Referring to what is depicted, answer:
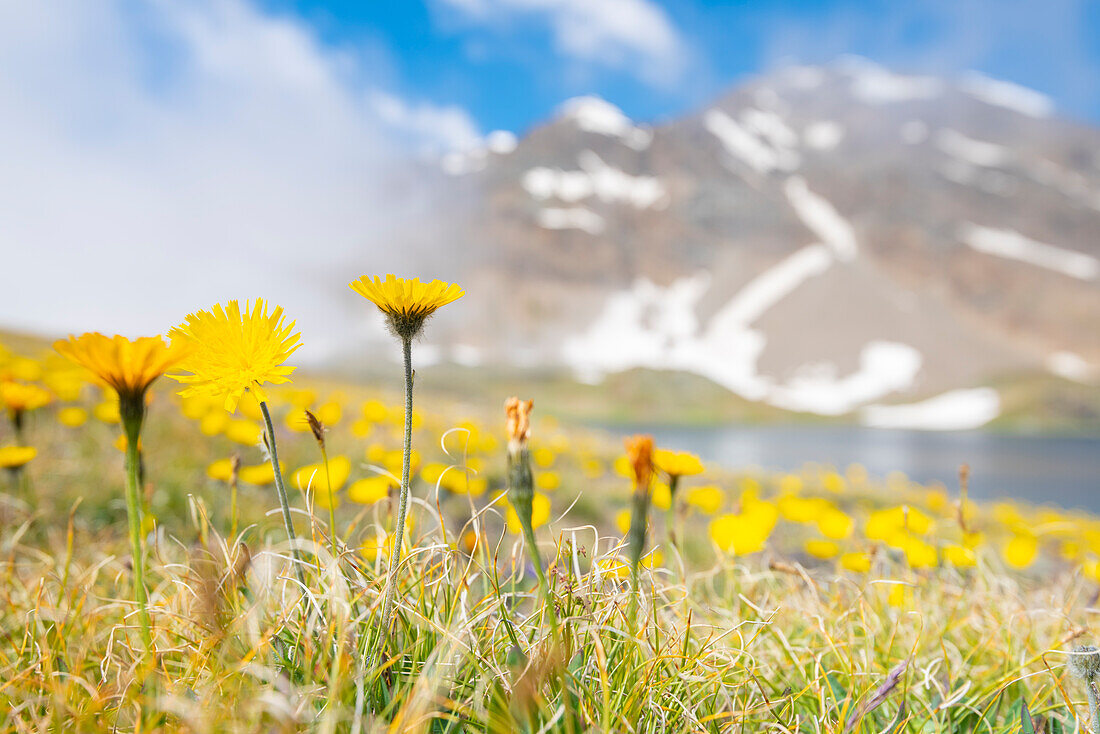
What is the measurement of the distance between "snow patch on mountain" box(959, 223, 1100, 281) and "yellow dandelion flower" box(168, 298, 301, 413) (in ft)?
766

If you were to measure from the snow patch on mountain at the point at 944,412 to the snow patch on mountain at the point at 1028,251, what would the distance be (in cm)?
7810

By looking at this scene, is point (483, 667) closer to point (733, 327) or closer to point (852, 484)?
point (852, 484)

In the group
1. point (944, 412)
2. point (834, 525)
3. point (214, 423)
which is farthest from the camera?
point (944, 412)

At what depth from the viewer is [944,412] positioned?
13112 centimetres

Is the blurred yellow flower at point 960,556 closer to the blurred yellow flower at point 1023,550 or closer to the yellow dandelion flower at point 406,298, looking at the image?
the blurred yellow flower at point 1023,550

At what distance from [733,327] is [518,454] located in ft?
622

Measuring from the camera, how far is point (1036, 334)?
163m

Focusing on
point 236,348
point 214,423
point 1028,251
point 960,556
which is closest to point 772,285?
point 1028,251

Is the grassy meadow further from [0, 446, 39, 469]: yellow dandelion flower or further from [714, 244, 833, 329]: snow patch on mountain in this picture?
[714, 244, 833, 329]: snow patch on mountain

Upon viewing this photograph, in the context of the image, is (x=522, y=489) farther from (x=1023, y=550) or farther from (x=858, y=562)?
(x=1023, y=550)

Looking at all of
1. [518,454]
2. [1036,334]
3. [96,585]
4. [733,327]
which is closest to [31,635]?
[96,585]

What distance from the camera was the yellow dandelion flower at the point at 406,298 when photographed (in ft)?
3.96

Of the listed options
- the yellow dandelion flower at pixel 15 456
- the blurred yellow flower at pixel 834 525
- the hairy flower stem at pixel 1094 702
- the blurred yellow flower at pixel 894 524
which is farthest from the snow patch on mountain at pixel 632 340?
the hairy flower stem at pixel 1094 702

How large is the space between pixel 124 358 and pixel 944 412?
158591 mm
